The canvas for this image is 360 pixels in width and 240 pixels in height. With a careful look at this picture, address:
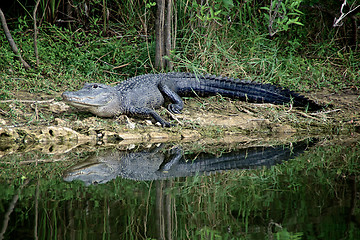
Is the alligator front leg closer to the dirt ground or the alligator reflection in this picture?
the dirt ground

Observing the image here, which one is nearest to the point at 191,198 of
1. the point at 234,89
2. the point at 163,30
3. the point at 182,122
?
the point at 182,122

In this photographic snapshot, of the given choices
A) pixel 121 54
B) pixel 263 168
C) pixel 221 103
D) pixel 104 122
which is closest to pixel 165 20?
pixel 121 54

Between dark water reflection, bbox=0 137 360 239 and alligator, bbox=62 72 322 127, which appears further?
alligator, bbox=62 72 322 127

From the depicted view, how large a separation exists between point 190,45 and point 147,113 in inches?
76.9

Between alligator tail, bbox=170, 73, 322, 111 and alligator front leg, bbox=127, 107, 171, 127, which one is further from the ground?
alligator tail, bbox=170, 73, 322, 111

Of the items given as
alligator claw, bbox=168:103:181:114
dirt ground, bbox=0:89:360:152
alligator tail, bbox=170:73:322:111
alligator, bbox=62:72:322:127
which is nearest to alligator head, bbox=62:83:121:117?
alligator, bbox=62:72:322:127

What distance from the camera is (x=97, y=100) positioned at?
551 centimetres

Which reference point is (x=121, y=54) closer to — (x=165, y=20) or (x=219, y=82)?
(x=165, y=20)

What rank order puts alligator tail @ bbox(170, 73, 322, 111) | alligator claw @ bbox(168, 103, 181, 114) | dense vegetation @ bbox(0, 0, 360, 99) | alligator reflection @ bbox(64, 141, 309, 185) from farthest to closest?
dense vegetation @ bbox(0, 0, 360, 99) → alligator tail @ bbox(170, 73, 322, 111) → alligator claw @ bbox(168, 103, 181, 114) → alligator reflection @ bbox(64, 141, 309, 185)

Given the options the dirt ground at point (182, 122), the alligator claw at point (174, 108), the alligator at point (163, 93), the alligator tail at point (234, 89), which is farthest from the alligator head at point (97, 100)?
the alligator tail at point (234, 89)

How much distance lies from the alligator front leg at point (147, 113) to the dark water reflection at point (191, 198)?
4.12 feet

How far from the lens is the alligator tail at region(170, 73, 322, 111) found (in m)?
6.26

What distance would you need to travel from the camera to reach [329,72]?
7.62 m

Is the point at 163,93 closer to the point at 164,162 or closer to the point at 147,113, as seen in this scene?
the point at 147,113
